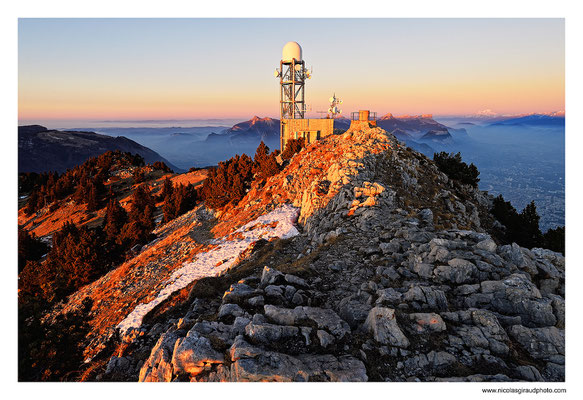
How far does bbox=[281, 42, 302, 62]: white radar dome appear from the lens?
52438mm

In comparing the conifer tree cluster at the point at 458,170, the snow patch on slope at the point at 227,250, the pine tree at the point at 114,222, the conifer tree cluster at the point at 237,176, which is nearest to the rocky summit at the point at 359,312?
the snow patch on slope at the point at 227,250

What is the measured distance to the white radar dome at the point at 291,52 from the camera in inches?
2064

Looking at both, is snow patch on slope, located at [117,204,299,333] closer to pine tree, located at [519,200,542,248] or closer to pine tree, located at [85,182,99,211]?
pine tree, located at [519,200,542,248]

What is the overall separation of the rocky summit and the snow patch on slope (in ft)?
1.53

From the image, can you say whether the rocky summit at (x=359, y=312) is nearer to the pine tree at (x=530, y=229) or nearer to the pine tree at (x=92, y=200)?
the pine tree at (x=530, y=229)

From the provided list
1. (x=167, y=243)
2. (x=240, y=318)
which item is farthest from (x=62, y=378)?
(x=167, y=243)

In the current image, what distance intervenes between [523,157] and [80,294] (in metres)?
150

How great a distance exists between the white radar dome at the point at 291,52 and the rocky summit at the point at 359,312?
4120 cm

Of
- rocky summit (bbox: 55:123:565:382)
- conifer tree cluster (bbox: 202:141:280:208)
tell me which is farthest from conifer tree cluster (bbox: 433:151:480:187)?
conifer tree cluster (bbox: 202:141:280:208)

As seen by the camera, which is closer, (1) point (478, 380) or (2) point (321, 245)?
(1) point (478, 380)

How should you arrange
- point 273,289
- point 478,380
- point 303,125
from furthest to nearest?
point 303,125
point 273,289
point 478,380

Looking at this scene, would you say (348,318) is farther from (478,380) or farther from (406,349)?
(478,380)

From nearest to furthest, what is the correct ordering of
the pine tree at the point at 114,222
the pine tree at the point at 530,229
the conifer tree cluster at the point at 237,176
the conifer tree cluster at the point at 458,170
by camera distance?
the pine tree at the point at 530,229 → the conifer tree cluster at the point at 458,170 → the pine tree at the point at 114,222 → the conifer tree cluster at the point at 237,176

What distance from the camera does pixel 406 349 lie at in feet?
24.0
